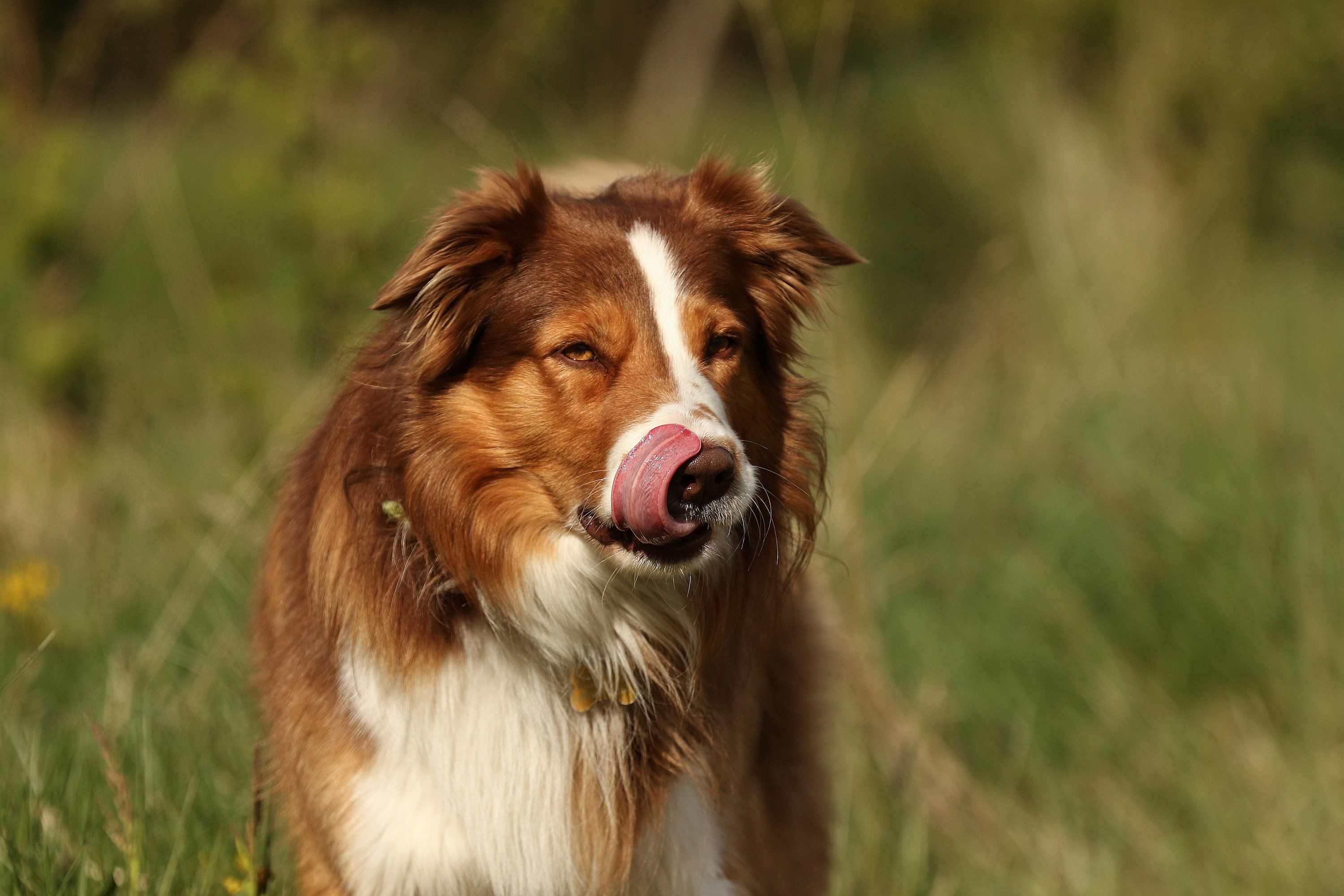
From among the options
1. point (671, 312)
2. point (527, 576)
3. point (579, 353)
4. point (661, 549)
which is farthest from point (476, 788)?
point (671, 312)

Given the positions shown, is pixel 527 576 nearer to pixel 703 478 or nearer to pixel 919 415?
pixel 703 478

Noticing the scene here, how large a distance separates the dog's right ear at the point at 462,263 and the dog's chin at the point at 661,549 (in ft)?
1.58

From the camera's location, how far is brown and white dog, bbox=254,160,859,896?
8.65 ft

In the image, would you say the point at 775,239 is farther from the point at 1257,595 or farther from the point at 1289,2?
the point at 1289,2

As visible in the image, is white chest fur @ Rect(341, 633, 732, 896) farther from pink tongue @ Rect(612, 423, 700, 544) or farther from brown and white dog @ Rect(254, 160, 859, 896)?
pink tongue @ Rect(612, 423, 700, 544)

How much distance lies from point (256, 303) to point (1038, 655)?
14.3 ft

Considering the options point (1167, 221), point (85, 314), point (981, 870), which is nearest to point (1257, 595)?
point (981, 870)

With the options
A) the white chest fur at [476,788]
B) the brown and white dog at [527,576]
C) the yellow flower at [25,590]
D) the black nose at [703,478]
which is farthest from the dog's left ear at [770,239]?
the yellow flower at [25,590]

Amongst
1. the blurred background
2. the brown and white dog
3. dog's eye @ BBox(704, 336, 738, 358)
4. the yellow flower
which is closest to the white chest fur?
the brown and white dog

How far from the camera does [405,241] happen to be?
7035 millimetres

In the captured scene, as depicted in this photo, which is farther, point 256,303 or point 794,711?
point 256,303

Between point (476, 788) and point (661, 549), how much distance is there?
62cm

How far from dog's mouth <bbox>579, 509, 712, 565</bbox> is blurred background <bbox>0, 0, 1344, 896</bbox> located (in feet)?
2.27

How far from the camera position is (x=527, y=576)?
271 centimetres
